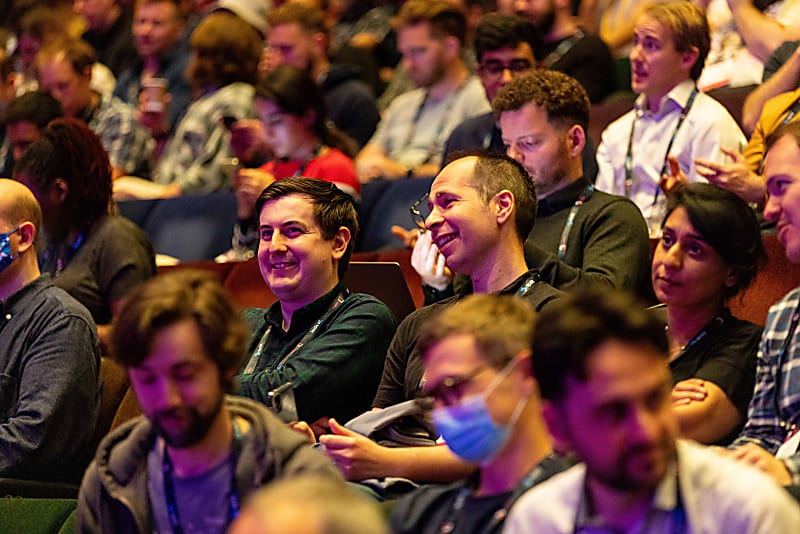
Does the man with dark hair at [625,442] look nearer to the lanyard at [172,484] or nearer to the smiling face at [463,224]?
the lanyard at [172,484]

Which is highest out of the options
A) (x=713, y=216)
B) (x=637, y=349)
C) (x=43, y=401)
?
(x=637, y=349)

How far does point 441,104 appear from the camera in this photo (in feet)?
18.1

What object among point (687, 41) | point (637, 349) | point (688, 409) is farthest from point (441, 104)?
point (637, 349)

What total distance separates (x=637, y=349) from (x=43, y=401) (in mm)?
1927

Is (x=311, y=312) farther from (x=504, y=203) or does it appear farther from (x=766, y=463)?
(x=766, y=463)

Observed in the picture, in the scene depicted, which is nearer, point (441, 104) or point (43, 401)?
point (43, 401)

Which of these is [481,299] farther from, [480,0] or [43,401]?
[480,0]

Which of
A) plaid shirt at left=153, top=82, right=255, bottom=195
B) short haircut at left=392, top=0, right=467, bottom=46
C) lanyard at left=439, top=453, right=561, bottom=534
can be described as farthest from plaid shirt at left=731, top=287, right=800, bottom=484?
plaid shirt at left=153, top=82, right=255, bottom=195

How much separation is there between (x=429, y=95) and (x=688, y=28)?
151 centimetres

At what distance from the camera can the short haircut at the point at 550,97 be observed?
12.4 feet

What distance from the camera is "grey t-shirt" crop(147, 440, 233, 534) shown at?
7.89ft

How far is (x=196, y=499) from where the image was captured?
2.43 m

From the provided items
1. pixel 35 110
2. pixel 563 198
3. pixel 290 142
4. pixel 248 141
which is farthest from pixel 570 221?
pixel 35 110

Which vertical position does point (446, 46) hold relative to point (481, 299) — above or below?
below
